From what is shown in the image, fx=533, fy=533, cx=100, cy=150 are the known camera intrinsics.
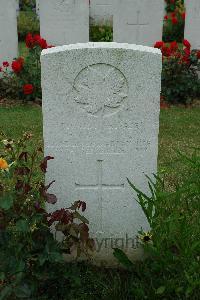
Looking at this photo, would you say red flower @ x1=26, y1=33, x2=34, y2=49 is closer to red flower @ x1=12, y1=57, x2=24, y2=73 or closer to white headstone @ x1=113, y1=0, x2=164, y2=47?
red flower @ x1=12, y1=57, x2=24, y2=73

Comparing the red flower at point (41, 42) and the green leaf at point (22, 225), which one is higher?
the red flower at point (41, 42)

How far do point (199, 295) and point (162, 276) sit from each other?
22 cm

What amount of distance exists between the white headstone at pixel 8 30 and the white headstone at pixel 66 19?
0.41 m

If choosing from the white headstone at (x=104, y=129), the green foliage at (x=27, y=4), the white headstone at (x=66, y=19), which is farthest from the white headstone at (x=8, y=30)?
the green foliage at (x=27, y=4)

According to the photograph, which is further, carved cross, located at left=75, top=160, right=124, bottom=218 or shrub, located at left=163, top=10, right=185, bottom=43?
shrub, located at left=163, top=10, right=185, bottom=43

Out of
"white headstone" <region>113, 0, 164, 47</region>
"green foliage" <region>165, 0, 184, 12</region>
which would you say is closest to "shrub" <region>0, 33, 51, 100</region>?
"white headstone" <region>113, 0, 164, 47</region>

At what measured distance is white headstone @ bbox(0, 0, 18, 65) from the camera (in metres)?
6.96

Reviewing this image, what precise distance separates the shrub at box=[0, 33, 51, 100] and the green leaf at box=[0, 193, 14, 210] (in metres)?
4.36

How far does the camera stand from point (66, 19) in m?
7.21

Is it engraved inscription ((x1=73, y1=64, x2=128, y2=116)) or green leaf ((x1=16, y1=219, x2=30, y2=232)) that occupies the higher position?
engraved inscription ((x1=73, y1=64, x2=128, y2=116))

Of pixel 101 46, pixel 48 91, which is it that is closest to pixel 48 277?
pixel 48 91

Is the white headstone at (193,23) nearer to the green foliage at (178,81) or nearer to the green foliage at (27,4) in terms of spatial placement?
the green foliage at (178,81)

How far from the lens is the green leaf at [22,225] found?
8.98ft

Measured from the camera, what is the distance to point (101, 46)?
2.96 m
